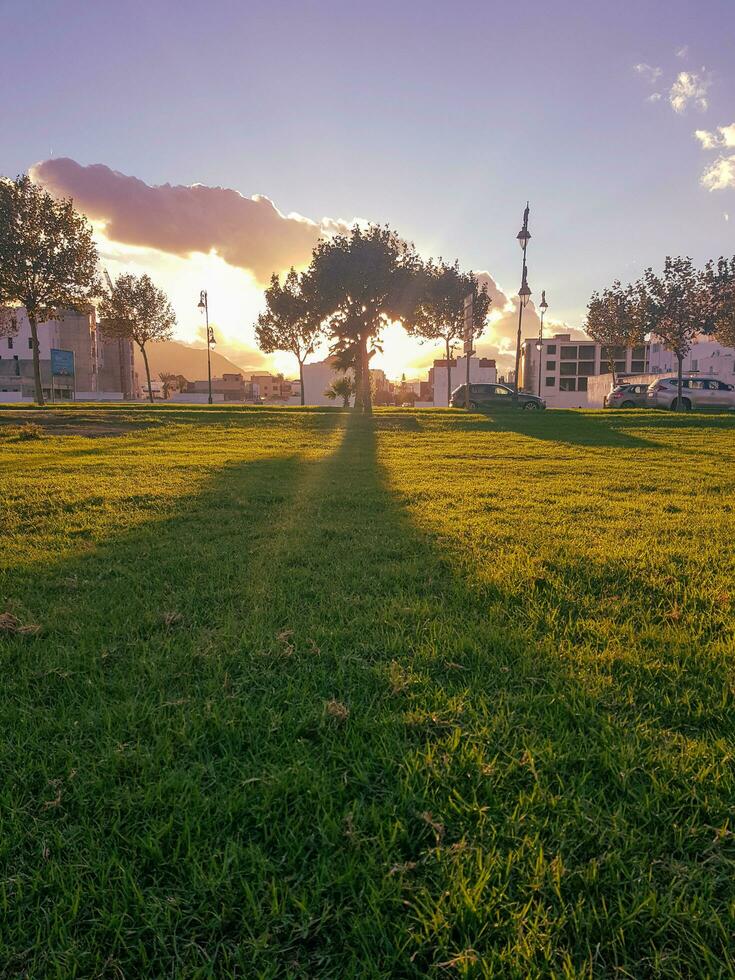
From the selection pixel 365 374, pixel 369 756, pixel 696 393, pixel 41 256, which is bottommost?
pixel 369 756

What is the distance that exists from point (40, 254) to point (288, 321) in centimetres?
1865

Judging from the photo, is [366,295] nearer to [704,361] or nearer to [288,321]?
[288,321]

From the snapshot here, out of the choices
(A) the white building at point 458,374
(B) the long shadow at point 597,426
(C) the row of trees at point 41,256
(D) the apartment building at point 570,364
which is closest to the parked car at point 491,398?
(B) the long shadow at point 597,426

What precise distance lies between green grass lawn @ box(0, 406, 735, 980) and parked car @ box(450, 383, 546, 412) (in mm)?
26457

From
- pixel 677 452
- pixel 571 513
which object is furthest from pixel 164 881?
Answer: pixel 677 452

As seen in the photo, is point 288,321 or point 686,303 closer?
point 686,303

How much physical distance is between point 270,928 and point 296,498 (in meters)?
5.73

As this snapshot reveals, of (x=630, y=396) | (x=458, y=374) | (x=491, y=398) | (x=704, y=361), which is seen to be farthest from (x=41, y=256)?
(x=458, y=374)

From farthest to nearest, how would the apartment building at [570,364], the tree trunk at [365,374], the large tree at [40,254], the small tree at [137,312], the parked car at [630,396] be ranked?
the apartment building at [570,364] < the small tree at [137,312] < the tree trunk at [365,374] < the parked car at [630,396] < the large tree at [40,254]

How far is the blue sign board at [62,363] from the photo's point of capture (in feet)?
290

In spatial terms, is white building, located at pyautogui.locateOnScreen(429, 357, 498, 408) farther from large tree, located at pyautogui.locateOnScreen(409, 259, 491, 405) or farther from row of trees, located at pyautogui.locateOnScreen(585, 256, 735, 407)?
row of trees, located at pyautogui.locateOnScreen(585, 256, 735, 407)

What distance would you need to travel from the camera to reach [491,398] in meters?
31.0

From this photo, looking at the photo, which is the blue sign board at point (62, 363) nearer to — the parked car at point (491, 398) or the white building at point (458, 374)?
the white building at point (458, 374)

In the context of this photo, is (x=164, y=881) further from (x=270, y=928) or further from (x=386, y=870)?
(x=386, y=870)
